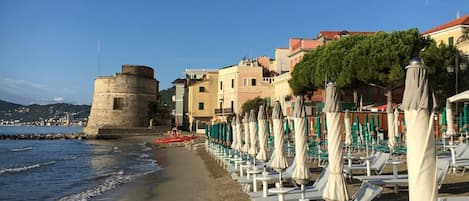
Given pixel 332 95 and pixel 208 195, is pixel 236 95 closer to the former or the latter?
pixel 208 195

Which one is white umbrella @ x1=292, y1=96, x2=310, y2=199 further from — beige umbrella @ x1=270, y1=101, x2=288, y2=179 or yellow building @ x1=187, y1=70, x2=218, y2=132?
Result: yellow building @ x1=187, y1=70, x2=218, y2=132

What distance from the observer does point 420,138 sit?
4184mm

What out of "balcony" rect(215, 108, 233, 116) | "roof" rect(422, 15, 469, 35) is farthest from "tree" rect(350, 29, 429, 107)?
"balcony" rect(215, 108, 233, 116)

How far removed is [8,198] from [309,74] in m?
28.9

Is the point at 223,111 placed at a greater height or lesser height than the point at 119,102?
→ lesser

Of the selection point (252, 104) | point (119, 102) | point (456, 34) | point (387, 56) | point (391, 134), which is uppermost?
point (456, 34)

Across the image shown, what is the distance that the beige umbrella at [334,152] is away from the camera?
635 cm

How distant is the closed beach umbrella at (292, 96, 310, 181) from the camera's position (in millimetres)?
7977

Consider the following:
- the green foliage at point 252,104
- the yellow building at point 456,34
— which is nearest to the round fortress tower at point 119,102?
the green foliage at point 252,104

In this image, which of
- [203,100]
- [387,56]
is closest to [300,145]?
[387,56]

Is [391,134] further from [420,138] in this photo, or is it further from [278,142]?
[420,138]

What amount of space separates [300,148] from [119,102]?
227 feet

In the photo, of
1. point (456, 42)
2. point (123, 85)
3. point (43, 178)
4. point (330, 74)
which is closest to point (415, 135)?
point (43, 178)

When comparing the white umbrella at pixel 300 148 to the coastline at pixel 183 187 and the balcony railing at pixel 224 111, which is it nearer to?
the coastline at pixel 183 187
